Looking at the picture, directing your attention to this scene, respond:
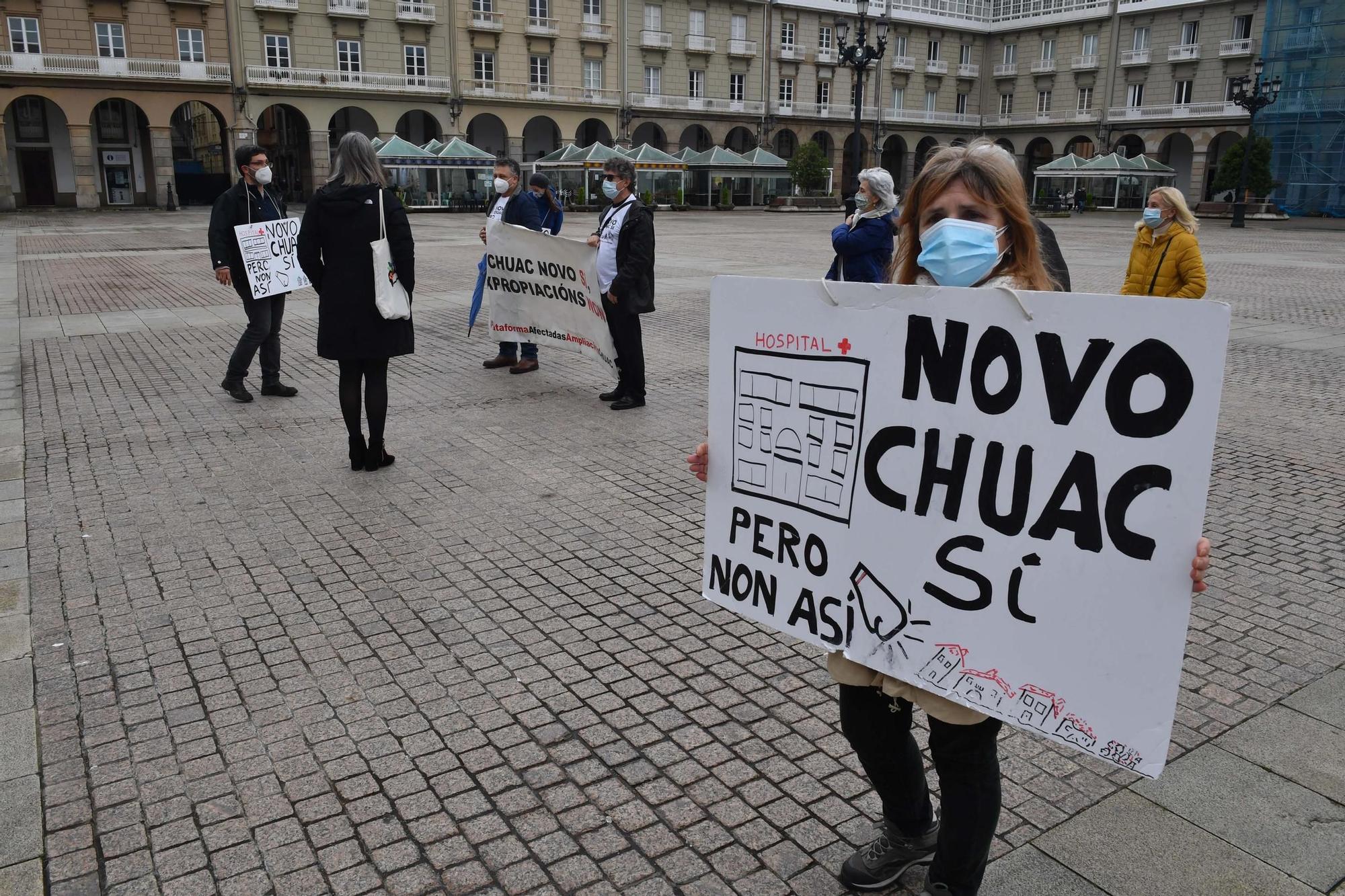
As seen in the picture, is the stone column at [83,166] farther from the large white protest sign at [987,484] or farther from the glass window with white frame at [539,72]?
the large white protest sign at [987,484]

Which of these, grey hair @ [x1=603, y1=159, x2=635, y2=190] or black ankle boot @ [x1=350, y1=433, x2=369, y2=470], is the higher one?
grey hair @ [x1=603, y1=159, x2=635, y2=190]

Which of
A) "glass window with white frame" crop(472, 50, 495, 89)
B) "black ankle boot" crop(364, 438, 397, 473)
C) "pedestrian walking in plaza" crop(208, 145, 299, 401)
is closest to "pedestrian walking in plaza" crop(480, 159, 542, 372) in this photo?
"pedestrian walking in plaza" crop(208, 145, 299, 401)

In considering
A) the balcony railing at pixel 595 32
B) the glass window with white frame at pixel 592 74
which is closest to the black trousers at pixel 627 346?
the glass window with white frame at pixel 592 74

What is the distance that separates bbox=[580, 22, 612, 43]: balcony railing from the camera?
52031 mm

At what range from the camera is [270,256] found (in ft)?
26.9

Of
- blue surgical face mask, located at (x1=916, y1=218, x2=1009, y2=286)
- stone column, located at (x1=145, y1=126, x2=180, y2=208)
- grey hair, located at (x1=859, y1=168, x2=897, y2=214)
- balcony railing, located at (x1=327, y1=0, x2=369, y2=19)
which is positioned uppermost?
balcony railing, located at (x1=327, y1=0, x2=369, y2=19)

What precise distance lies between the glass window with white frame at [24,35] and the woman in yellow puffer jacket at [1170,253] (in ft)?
153

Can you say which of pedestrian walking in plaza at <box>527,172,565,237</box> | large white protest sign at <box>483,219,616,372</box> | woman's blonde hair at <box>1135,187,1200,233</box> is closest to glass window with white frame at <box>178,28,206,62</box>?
pedestrian walking in plaza at <box>527,172,565,237</box>

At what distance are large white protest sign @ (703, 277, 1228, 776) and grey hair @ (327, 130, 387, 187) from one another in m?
3.89

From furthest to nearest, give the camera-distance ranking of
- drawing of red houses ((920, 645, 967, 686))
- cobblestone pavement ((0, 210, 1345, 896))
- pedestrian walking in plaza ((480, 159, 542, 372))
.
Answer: pedestrian walking in plaza ((480, 159, 542, 372)) → cobblestone pavement ((0, 210, 1345, 896)) → drawing of red houses ((920, 645, 967, 686))

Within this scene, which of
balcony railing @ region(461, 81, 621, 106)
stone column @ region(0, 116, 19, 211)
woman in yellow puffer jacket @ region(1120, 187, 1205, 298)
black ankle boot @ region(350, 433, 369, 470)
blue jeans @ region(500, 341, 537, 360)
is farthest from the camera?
balcony railing @ region(461, 81, 621, 106)

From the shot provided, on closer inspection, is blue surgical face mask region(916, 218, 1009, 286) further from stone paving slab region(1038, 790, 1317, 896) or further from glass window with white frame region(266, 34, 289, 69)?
glass window with white frame region(266, 34, 289, 69)

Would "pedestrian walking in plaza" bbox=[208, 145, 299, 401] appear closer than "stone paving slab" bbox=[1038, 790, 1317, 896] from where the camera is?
No

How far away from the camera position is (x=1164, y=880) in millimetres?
2613
